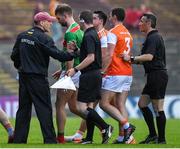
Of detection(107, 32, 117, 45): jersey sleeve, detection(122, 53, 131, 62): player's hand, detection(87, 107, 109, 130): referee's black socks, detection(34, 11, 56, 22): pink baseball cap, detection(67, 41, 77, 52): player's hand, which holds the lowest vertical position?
detection(87, 107, 109, 130): referee's black socks

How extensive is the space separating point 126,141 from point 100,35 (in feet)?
6.42

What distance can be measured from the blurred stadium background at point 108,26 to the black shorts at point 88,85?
12259 millimetres

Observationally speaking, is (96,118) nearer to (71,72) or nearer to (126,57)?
(71,72)

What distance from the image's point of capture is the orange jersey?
53.5 ft

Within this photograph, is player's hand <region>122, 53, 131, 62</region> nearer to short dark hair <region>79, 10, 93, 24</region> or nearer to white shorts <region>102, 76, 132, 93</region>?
white shorts <region>102, 76, 132, 93</region>

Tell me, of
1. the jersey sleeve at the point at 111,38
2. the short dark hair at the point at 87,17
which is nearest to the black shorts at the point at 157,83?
the jersey sleeve at the point at 111,38

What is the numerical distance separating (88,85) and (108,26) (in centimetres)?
1699

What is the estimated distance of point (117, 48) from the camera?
53.7 ft

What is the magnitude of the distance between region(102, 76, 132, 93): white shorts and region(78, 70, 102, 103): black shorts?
0.80m

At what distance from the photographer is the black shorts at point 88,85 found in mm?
15398

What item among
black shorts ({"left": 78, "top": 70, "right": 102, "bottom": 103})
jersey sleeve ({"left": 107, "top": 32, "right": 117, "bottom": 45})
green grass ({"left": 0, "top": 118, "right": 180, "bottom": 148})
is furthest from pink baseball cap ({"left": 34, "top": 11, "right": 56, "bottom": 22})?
green grass ({"left": 0, "top": 118, "right": 180, "bottom": 148})

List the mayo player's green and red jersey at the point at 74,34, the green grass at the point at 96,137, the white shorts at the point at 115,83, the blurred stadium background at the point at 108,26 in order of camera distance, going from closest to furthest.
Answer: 1. the green grass at the point at 96,137
2. the mayo player's green and red jersey at the point at 74,34
3. the white shorts at the point at 115,83
4. the blurred stadium background at the point at 108,26

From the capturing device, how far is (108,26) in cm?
3228

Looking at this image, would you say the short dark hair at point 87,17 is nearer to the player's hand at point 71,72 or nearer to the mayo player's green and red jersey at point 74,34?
the mayo player's green and red jersey at point 74,34
